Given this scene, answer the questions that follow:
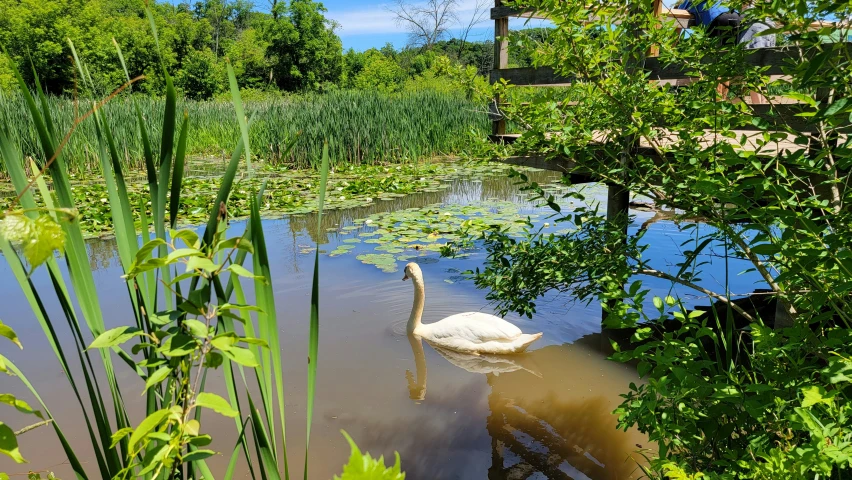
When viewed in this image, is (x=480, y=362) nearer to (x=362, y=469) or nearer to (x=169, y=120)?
(x=169, y=120)

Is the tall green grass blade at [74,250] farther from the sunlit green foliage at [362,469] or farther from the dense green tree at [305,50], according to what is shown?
the dense green tree at [305,50]

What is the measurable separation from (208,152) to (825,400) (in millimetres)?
14975

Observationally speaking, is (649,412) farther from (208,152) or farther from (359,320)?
(208,152)

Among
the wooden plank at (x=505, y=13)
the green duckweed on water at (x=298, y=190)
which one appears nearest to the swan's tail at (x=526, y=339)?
the wooden plank at (x=505, y=13)

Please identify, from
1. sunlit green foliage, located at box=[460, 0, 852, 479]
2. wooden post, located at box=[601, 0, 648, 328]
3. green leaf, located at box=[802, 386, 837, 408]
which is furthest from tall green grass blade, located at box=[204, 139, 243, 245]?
wooden post, located at box=[601, 0, 648, 328]

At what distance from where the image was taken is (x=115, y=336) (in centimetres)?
82

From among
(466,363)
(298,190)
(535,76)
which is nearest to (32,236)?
(535,76)

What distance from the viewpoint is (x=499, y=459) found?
2.77 meters

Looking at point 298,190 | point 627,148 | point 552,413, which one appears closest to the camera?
point 627,148

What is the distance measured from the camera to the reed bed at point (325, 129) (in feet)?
31.6

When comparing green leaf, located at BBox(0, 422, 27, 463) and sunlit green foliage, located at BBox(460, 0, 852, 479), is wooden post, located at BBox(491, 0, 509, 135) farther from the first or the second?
green leaf, located at BBox(0, 422, 27, 463)

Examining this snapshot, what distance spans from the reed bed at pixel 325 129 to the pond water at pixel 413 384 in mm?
4707

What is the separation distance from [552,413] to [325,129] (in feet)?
26.2

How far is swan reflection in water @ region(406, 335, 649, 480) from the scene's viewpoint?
8.87 feet
